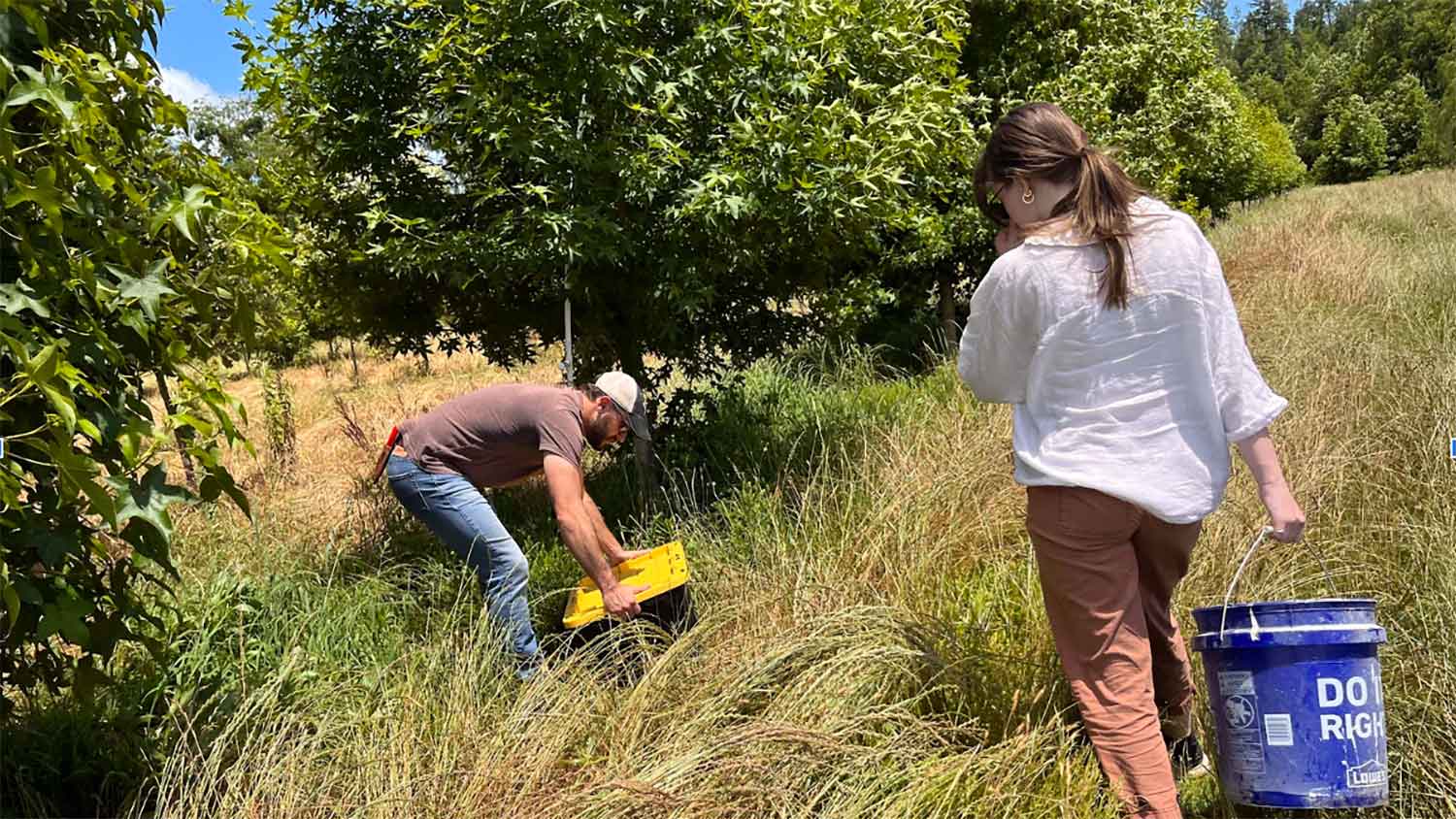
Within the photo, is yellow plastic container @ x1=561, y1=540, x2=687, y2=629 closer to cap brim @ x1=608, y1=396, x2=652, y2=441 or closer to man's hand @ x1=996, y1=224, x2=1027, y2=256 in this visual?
cap brim @ x1=608, y1=396, x2=652, y2=441

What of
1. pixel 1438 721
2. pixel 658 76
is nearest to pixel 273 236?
pixel 658 76

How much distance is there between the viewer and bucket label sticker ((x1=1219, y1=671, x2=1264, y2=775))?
227 cm

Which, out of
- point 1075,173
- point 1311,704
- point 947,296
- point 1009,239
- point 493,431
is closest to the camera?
point 1311,704

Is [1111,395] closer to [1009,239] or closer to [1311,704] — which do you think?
[1009,239]

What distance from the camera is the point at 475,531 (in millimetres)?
3883

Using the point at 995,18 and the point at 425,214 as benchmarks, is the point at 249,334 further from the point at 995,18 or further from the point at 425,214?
the point at 995,18

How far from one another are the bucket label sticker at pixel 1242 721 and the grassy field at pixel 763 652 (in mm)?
351

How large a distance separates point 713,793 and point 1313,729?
137 centimetres

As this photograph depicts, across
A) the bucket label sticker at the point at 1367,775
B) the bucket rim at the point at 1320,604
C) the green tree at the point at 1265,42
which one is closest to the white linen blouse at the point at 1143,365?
the bucket rim at the point at 1320,604

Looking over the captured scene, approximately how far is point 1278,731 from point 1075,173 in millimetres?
1338

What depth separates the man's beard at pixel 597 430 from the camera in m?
3.86

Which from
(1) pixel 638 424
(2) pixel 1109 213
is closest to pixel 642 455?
(1) pixel 638 424

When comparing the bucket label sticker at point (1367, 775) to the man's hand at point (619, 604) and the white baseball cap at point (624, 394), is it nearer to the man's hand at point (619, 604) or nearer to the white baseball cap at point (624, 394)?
the man's hand at point (619, 604)

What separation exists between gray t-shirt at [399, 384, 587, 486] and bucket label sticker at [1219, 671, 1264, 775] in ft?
7.34
